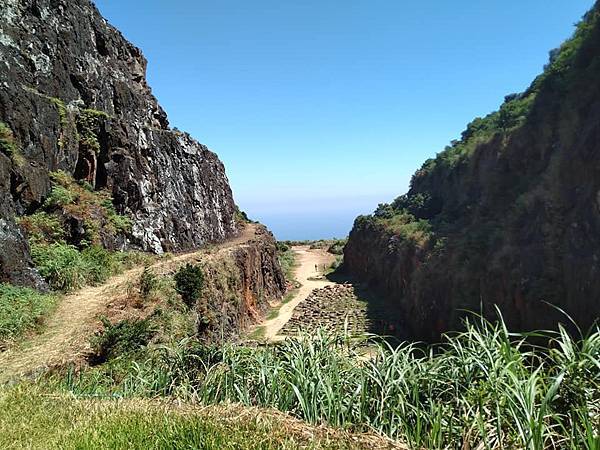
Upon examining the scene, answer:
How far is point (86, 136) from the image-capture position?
18984 millimetres

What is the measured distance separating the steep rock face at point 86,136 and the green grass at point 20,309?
64cm

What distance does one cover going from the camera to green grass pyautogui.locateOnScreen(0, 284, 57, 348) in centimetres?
861

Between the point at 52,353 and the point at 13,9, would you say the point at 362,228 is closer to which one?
the point at 13,9

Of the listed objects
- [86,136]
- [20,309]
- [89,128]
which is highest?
[89,128]

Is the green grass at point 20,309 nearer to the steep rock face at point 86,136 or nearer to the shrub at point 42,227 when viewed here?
the steep rock face at point 86,136

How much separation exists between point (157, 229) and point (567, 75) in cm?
2367

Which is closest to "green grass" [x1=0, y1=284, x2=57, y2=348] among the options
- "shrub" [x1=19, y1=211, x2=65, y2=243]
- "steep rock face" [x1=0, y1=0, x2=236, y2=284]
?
"steep rock face" [x1=0, y1=0, x2=236, y2=284]

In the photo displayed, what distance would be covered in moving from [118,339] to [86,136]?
13546mm

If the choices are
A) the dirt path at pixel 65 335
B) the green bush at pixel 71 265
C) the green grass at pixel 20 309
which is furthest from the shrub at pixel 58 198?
the green grass at pixel 20 309

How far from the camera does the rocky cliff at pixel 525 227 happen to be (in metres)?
15.6

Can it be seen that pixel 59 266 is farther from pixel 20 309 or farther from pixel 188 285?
pixel 188 285

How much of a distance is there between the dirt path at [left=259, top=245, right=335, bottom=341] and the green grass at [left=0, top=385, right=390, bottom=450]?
3491mm

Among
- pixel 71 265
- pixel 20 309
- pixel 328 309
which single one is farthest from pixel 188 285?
pixel 328 309

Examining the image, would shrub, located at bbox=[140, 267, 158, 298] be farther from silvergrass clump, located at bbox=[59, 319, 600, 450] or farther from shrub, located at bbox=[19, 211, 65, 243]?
silvergrass clump, located at bbox=[59, 319, 600, 450]
